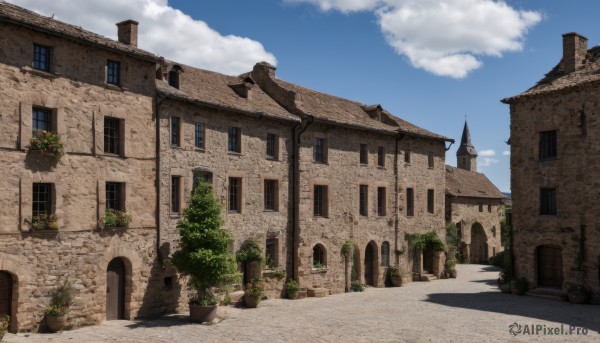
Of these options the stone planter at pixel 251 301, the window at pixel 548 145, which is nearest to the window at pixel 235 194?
the stone planter at pixel 251 301

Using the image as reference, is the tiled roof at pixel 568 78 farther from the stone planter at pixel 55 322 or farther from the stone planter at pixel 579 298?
the stone planter at pixel 55 322

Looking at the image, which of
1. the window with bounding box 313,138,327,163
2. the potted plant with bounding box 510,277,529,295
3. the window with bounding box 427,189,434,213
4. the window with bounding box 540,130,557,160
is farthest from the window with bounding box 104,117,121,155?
the window with bounding box 427,189,434,213

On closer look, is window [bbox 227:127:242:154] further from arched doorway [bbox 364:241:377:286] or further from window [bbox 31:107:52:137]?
arched doorway [bbox 364:241:377:286]

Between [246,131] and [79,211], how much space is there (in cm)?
888

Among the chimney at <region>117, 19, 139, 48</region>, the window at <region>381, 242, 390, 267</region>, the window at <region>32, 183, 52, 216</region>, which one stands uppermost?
the chimney at <region>117, 19, 139, 48</region>

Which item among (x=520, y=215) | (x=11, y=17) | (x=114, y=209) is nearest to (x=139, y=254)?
(x=114, y=209)

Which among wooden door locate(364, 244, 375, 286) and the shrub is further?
wooden door locate(364, 244, 375, 286)

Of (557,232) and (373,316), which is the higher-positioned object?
(557,232)

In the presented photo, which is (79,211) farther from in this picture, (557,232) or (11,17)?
(557,232)

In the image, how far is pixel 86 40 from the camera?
18891mm

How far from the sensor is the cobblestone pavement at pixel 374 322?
17750 mm

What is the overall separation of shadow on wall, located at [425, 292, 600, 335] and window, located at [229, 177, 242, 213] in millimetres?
10022

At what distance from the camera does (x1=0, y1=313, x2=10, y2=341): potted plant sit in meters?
15.6

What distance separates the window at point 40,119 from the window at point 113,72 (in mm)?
2618
